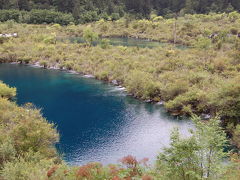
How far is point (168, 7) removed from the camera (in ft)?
582

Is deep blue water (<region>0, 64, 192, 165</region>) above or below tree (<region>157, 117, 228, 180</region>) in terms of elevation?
below

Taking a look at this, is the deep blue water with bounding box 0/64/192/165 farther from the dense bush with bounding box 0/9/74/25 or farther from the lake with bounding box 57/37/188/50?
the dense bush with bounding box 0/9/74/25

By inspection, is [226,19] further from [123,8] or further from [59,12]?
[59,12]

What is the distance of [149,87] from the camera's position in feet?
190

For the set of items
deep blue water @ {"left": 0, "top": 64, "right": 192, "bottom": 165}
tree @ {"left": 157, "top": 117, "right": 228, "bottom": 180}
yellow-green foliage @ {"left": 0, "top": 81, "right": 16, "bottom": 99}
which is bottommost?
deep blue water @ {"left": 0, "top": 64, "right": 192, "bottom": 165}

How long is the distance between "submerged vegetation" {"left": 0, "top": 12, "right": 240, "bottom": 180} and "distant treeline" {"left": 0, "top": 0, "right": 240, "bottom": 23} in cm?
1467

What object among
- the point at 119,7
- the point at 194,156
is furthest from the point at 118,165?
the point at 119,7

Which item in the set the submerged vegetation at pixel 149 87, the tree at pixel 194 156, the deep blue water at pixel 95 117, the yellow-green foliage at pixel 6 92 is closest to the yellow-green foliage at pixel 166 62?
the submerged vegetation at pixel 149 87

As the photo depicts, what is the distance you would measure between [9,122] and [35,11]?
11214 centimetres

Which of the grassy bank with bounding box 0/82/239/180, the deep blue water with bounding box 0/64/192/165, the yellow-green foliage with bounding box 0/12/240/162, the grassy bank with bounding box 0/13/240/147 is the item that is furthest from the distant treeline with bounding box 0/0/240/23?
the grassy bank with bounding box 0/82/239/180

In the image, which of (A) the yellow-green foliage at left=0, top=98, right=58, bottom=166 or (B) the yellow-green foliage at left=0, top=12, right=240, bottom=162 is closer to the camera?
(A) the yellow-green foliage at left=0, top=98, right=58, bottom=166

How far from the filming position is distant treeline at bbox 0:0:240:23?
487 ft

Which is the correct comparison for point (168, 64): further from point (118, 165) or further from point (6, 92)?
point (118, 165)

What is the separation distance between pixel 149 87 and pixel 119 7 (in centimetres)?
11560
